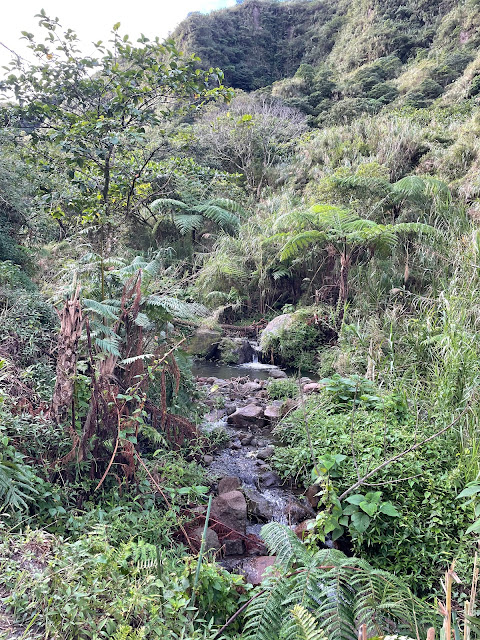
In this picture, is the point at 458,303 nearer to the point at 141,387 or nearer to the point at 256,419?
the point at 256,419

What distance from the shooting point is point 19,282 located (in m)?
4.19

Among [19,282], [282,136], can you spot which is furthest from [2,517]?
[282,136]

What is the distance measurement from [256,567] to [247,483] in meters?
0.99

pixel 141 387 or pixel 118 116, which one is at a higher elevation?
pixel 118 116

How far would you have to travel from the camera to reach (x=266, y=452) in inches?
150

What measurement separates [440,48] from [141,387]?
2421 cm

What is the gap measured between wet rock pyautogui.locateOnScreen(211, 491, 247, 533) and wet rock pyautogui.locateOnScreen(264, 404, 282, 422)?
58.6 inches

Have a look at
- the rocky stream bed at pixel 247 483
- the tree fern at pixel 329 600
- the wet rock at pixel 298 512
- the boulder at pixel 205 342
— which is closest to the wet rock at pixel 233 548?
the rocky stream bed at pixel 247 483

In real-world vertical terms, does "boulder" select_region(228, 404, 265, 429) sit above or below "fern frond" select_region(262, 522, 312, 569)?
below

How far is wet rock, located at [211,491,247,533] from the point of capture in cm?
272

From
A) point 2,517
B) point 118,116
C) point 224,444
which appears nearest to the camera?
point 2,517

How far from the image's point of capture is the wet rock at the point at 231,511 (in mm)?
2721

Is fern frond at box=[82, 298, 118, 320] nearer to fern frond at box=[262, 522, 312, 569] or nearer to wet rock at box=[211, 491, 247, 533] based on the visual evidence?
wet rock at box=[211, 491, 247, 533]

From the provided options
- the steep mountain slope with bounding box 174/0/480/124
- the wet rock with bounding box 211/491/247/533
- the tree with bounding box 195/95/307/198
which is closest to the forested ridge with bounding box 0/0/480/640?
the wet rock with bounding box 211/491/247/533
